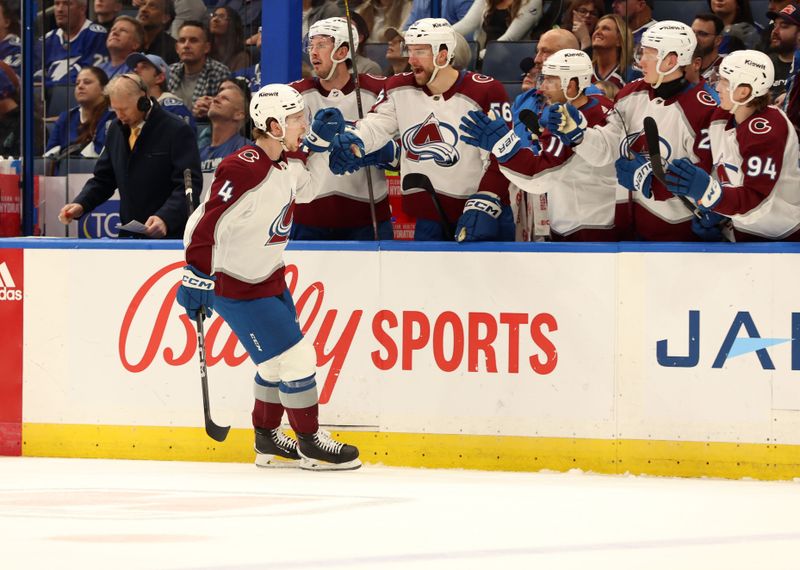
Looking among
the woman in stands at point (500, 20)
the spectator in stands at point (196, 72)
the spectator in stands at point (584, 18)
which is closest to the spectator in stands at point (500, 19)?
the woman in stands at point (500, 20)

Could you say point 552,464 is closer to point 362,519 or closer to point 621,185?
point 621,185

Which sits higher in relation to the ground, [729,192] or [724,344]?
[729,192]

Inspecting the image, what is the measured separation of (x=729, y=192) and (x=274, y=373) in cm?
196

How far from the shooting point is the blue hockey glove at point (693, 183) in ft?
17.0

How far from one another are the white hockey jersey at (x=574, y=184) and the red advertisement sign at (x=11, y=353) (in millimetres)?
2235

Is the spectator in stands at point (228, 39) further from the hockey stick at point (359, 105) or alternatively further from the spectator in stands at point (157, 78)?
the hockey stick at point (359, 105)

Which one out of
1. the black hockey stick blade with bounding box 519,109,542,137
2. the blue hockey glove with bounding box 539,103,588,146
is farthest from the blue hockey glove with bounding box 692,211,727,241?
the black hockey stick blade with bounding box 519,109,542,137

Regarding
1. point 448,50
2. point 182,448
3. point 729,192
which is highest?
point 448,50

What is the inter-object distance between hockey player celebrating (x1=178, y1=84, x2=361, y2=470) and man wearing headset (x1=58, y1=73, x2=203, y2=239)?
935 mm

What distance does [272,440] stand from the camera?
5625 millimetres

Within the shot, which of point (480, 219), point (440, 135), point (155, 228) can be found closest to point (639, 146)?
point (480, 219)

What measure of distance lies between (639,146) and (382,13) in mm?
2813

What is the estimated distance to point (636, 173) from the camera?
549 cm

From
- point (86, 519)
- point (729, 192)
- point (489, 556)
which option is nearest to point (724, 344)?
point (729, 192)
